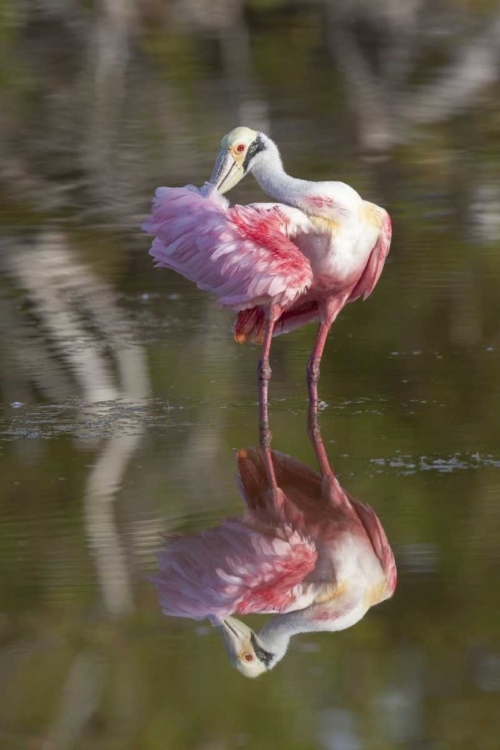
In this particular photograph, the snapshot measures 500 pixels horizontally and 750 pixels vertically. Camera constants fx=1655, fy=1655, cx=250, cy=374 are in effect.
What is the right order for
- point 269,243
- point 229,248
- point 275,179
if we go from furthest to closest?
point 275,179 → point 229,248 → point 269,243

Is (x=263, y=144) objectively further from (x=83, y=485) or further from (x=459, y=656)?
(x=459, y=656)

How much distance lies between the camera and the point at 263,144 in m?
8.89

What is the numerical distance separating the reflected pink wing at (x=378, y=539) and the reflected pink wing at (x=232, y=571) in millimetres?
245

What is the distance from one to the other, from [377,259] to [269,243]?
0.81 m

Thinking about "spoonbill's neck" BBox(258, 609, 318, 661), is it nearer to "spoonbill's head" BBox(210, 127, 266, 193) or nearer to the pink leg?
the pink leg

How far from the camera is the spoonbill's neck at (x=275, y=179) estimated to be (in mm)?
8510

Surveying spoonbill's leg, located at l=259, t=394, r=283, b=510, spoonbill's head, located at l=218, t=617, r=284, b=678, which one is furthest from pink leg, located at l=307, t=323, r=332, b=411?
spoonbill's head, located at l=218, t=617, r=284, b=678

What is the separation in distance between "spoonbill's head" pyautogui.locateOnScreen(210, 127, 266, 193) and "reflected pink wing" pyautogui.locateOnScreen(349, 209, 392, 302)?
2.63 ft

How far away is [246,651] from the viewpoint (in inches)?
207

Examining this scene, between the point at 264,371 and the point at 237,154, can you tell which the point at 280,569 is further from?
the point at 237,154

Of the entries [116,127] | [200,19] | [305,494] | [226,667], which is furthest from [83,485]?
[200,19]

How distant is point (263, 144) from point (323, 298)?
91 centimetres

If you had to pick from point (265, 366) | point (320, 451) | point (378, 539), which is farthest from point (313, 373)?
point (378, 539)

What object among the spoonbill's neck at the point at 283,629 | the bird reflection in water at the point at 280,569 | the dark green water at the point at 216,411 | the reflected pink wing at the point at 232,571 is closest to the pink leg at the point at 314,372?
the dark green water at the point at 216,411
